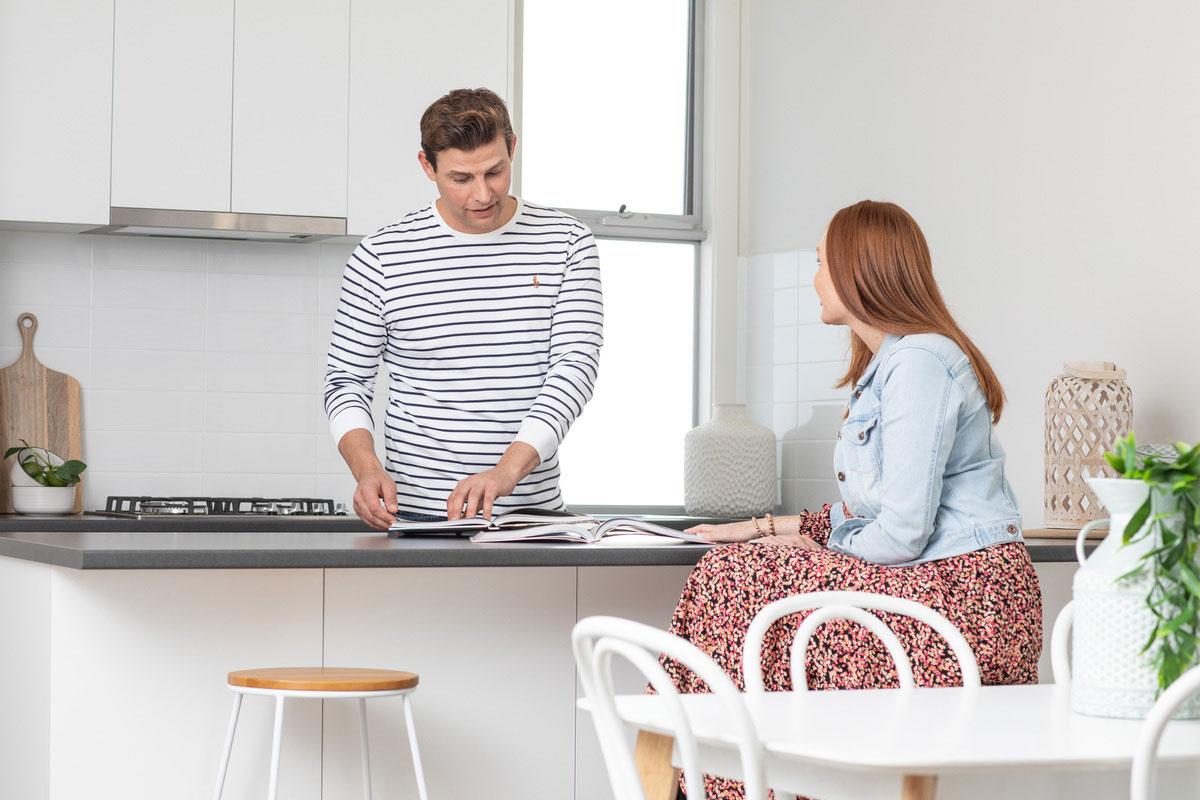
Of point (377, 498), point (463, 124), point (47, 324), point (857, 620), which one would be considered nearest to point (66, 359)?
point (47, 324)

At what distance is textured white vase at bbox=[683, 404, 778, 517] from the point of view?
4.20 metres

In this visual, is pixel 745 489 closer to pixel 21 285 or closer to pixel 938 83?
pixel 938 83

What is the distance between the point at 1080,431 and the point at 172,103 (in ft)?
7.98

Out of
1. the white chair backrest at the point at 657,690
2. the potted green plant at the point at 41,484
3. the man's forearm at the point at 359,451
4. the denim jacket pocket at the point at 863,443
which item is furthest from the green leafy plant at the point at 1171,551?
the potted green plant at the point at 41,484

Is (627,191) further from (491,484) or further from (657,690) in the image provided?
(657,690)

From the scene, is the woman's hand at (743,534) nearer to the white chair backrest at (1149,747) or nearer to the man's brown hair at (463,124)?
the man's brown hair at (463,124)

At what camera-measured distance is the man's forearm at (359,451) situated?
8.75 ft

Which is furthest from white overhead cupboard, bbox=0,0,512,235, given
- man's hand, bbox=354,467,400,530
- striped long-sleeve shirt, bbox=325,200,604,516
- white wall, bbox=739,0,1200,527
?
man's hand, bbox=354,467,400,530

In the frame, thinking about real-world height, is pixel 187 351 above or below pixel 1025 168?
below

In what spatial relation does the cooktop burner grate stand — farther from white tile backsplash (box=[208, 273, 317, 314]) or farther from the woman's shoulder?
the woman's shoulder

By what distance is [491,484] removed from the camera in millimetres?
2537

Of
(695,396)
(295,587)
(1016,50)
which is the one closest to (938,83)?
(1016,50)

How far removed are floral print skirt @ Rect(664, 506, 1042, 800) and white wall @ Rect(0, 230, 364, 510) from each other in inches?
90.6

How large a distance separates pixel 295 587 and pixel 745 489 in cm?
212
